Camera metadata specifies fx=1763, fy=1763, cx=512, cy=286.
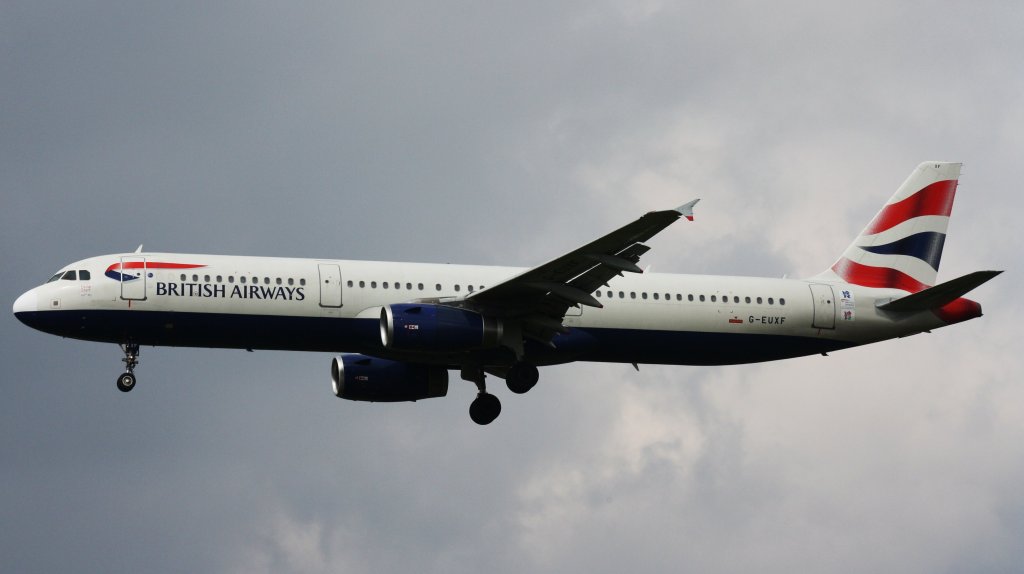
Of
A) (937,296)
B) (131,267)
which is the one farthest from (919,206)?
(131,267)

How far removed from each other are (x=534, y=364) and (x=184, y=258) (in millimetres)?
10897

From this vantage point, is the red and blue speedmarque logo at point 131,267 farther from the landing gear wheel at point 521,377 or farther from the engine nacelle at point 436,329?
the landing gear wheel at point 521,377

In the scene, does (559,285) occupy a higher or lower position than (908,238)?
lower

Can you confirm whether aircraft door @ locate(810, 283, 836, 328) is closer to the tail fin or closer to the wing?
the tail fin

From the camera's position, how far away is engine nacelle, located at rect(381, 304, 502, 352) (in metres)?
49.7

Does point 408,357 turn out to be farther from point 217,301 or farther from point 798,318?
point 798,318

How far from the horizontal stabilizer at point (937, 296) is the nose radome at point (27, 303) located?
85.7 ft

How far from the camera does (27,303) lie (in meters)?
50.9

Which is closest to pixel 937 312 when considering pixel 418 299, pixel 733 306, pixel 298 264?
pixel 733 306

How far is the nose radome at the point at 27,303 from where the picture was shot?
50.8 m

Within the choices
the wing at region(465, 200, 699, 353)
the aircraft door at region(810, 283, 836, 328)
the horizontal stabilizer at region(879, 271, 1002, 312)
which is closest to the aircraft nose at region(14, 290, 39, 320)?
the wing at region(465, 200, 699, 353)

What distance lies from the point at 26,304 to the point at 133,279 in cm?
322

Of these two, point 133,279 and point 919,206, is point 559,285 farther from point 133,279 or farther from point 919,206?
point 919,206

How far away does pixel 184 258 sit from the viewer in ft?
169
